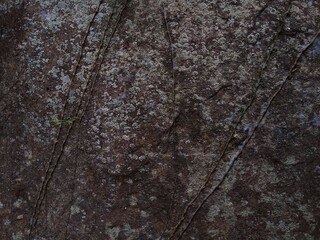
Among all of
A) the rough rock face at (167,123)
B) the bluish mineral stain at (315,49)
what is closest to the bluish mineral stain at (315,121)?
the rough rock face at (167,123)

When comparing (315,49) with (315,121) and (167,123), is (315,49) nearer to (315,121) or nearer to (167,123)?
(315,121)

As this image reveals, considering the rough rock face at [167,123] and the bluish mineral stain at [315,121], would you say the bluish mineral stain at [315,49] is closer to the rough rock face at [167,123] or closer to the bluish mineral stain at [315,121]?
the rough rock face at [167,123]

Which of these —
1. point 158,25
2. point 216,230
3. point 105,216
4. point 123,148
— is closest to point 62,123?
point 123,148

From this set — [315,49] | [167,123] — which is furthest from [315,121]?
[167,123]

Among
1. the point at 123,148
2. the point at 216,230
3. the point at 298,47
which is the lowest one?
the point at 216,230

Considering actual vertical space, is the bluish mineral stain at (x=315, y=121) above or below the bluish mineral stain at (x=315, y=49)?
below

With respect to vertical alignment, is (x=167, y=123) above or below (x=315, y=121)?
above

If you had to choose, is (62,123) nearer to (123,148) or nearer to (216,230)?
(123,148)

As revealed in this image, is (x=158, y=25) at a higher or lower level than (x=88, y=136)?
higher

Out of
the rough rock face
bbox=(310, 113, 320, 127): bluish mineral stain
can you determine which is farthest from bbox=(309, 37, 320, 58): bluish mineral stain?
bbox=(310, 113, 320, 127): bluish mineral stain
